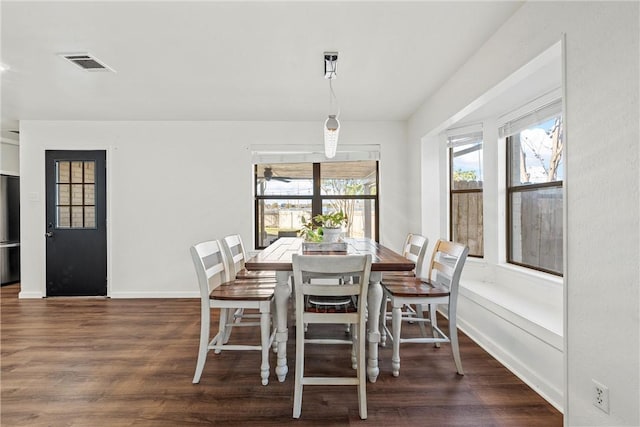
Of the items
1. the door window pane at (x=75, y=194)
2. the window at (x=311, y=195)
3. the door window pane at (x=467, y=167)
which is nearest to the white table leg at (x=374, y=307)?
the door window pane at (x=467, y=167)

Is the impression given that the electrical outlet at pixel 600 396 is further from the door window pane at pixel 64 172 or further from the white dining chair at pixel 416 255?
the door window pane at pixel 64 172

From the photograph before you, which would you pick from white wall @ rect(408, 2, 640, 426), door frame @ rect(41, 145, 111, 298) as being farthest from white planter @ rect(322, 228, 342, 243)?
door frame @ rect(41, 145, 111, 298)

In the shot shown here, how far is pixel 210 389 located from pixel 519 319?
2102 mm

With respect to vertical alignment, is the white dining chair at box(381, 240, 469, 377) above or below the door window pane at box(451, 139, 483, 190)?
below

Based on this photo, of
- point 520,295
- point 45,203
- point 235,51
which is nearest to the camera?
point 235,51

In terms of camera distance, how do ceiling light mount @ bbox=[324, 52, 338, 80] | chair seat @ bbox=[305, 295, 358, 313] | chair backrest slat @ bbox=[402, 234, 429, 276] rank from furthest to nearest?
chair backrest slat @ bbox=[402, 234, 429, 276] < ceiling light mount @ bbox=[324, 52, 338, 80] < chair seat @ bbox=[305, 295, 358, 313]

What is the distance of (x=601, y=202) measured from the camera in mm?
1566

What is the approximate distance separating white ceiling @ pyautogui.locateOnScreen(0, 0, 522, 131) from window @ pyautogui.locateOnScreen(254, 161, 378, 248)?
98 centimetres

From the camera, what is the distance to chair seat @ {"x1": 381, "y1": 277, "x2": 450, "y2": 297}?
2.51 m

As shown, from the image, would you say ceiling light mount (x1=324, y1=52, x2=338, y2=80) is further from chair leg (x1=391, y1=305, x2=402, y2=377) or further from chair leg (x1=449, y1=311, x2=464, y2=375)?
chair leg (x1=449, y1=311, x2=464, y2=375)

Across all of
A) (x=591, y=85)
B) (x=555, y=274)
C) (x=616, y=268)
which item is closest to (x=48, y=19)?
(x=591, y=85)

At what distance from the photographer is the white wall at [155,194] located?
4.76 metres

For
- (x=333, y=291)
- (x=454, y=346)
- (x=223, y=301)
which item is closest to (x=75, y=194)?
(x=223, y=301)

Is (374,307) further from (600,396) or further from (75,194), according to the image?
(75,194)
